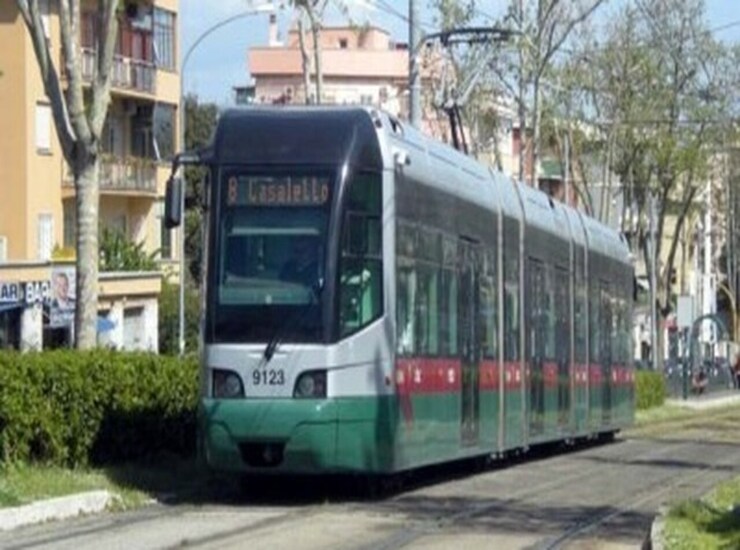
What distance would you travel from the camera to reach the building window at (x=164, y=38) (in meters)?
79.1

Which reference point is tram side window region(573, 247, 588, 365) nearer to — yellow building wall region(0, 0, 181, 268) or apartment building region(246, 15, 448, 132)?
yellow building wall region(0, 0, 181, 268)

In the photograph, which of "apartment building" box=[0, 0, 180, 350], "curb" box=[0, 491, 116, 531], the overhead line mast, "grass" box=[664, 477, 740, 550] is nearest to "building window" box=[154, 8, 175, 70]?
"apartment building" box=[0, 0, 180, 350]

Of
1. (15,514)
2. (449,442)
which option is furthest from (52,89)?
(15,514)

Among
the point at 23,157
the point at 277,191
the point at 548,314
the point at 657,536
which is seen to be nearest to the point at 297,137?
the point at 277,191

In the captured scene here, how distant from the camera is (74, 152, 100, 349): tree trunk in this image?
A: 1134 inches

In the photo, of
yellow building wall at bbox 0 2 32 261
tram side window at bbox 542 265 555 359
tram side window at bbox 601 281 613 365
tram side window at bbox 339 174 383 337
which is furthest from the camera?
yellow building wall at bbox 0 2 32 261

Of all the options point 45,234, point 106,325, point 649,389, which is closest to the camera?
point 106,325

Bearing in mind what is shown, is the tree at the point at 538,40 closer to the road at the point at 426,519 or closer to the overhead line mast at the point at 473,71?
the overhead line mast at the point at 473,71

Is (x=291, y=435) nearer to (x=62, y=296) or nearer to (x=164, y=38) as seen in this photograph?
(x=62, y=296)

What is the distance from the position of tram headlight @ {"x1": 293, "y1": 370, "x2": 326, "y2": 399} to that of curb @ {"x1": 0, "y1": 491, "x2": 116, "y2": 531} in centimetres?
226

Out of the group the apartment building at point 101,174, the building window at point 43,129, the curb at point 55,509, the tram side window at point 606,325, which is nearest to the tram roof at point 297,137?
the curb at point 55,509

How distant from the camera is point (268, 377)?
23641 millimetres

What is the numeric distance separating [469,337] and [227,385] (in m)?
5.88

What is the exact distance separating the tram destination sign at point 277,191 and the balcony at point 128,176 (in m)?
48.4
